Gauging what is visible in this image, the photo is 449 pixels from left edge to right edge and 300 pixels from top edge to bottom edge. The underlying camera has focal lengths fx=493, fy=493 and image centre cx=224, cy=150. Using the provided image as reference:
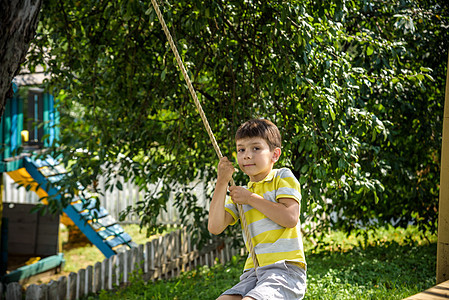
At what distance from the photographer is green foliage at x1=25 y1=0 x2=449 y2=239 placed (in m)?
4.36

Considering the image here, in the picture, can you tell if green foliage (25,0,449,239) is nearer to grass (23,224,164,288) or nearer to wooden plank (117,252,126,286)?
wooden plank (117,252,126,286)

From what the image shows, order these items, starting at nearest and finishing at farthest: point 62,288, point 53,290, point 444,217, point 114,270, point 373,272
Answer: point 444,217, point 373,272, point 53,290, point 62,288, point 114,270


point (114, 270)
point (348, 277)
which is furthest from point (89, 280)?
point (348, 277)

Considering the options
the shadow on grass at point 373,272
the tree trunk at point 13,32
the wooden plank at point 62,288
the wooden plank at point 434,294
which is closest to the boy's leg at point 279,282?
the wooden plank at point 434,294

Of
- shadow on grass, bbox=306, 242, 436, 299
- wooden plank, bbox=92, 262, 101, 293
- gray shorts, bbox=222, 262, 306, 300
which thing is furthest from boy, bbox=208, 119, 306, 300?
wooden plank, bbox=92, 262, 101, 293

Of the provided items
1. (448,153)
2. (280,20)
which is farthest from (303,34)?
(448,153)

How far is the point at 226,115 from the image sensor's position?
5.25 m

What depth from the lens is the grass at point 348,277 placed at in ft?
15.9

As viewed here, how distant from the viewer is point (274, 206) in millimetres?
2613

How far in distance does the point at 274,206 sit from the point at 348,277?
314 cm

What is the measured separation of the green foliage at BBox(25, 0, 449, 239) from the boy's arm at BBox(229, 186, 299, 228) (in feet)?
4.89

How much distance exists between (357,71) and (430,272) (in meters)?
2.66

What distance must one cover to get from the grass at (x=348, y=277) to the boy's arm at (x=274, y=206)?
90.2 inches

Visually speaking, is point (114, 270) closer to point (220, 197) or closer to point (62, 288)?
point (62, 288)
